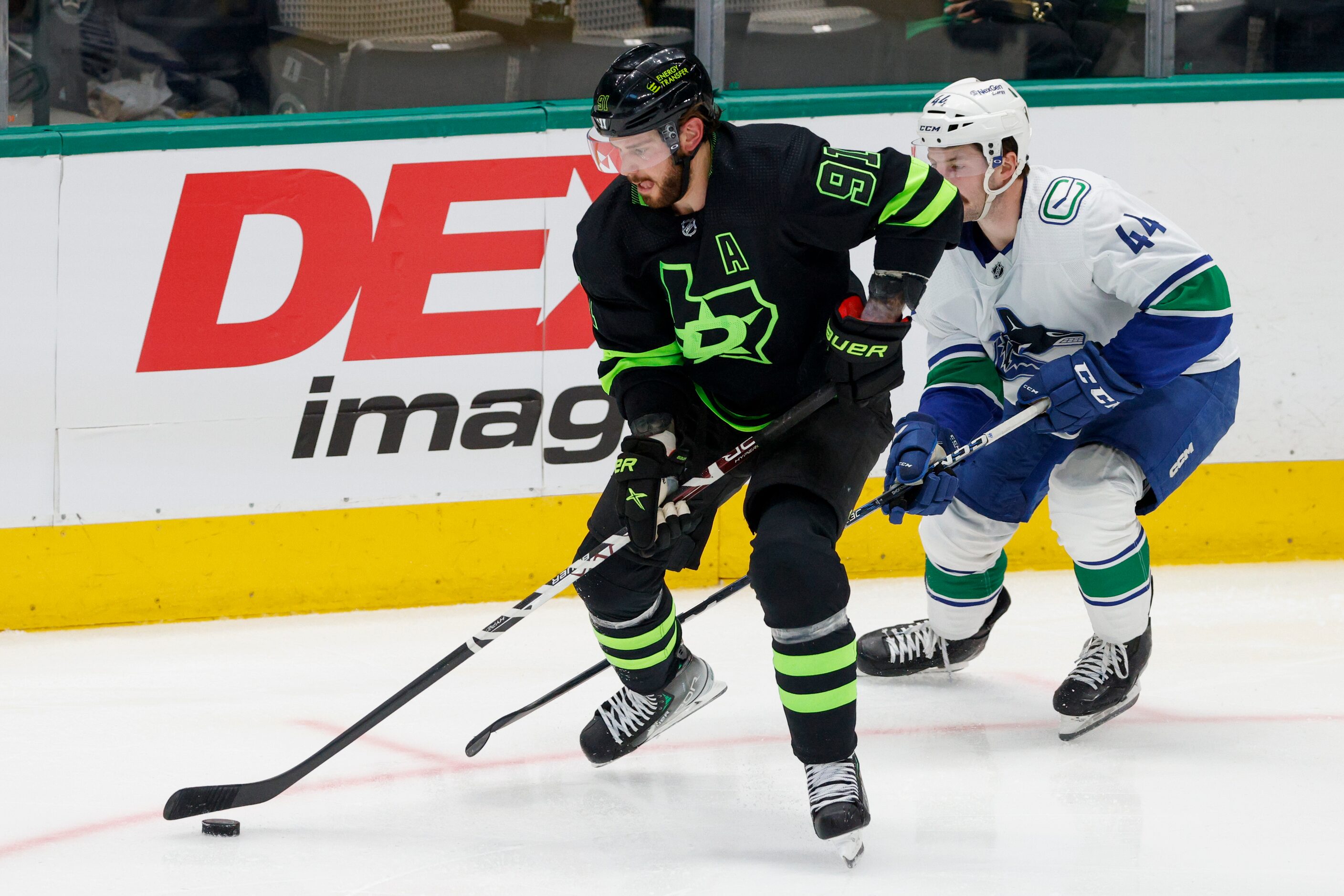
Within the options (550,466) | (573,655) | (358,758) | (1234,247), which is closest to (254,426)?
(550,466)

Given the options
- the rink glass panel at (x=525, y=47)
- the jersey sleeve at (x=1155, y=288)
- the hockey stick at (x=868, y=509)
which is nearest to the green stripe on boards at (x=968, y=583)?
the hockey stick at (x=868, y=509)

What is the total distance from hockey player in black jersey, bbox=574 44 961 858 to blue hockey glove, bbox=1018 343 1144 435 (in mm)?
368

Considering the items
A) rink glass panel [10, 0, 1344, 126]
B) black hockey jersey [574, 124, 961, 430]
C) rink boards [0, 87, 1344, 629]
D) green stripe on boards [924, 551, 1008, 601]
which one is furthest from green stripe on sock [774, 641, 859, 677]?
rink glass panel [10, 0, 1344, 126]

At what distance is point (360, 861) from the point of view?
2209 millimetres

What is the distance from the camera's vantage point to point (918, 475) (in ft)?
8.38

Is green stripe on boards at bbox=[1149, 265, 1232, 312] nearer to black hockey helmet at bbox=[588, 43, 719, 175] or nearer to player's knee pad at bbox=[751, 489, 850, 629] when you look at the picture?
player's knee pad at bbox=[751, 489, 850, 629]

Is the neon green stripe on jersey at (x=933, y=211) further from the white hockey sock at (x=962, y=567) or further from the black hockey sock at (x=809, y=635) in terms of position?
the white hockey sock at (x=962, y=567)

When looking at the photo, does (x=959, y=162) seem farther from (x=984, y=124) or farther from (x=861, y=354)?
(x=861, y=354)

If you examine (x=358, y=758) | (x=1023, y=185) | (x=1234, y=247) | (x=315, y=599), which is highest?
(x=1023, y=185)

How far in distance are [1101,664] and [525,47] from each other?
2258 mm

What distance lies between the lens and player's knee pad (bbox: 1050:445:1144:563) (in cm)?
263

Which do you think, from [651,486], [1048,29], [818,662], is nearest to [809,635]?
[818,662]

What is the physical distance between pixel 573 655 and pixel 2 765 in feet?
4.14

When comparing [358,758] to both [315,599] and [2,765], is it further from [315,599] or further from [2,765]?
[315,599]
